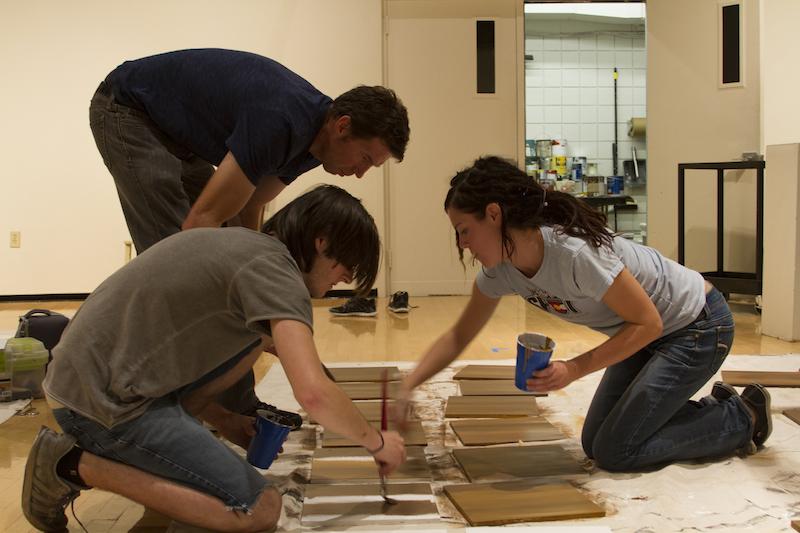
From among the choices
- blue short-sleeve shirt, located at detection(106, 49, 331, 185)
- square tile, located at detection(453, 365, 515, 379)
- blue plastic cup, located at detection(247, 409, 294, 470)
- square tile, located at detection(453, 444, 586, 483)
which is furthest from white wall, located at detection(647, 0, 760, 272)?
blue plastic cup, located at detection(247, 409, 294, 470)

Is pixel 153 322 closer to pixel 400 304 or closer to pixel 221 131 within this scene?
pixel 221 131

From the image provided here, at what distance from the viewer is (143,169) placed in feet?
7.48

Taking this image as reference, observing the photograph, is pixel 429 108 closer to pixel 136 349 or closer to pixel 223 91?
pixel 223 91

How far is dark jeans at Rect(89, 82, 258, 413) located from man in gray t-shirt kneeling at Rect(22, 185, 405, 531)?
617 mm

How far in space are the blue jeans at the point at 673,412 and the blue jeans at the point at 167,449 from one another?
105 cm

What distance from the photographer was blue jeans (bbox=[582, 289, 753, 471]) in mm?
2162

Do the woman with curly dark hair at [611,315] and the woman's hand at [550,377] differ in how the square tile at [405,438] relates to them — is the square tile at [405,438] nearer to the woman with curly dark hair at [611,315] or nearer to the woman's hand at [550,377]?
the woman with curly dark hair at [611,315]

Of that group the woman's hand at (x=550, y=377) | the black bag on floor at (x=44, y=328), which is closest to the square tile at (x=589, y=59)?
the black bag on floor at (x=44, y=328)

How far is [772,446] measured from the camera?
239 centimetres

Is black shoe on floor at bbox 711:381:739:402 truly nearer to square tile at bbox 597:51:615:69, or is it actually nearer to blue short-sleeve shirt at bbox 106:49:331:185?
blue short-sleeve shirt at bbox 106:49:331:185

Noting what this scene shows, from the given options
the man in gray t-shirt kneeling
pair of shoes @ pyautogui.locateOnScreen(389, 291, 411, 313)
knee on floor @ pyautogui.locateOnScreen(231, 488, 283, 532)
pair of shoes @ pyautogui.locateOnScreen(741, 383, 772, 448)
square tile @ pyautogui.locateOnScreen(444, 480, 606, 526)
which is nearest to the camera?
the man in gray t-shirt kneeling

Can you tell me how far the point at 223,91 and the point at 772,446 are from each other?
199cm

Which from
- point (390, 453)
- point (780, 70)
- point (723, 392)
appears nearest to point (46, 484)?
point (390, 453)

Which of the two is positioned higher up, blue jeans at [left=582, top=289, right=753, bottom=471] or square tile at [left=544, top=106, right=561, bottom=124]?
square tile at [left=544, top=106, right=561, bottom=124]
